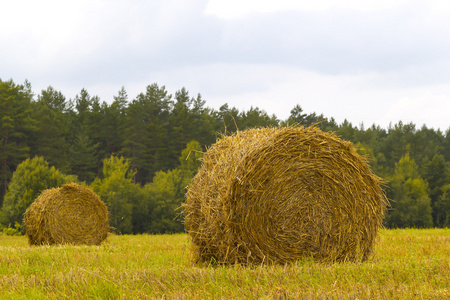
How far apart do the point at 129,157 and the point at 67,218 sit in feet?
143

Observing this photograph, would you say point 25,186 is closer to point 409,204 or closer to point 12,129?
point 12,129

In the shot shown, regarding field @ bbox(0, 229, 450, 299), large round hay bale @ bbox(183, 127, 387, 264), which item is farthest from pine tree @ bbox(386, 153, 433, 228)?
field @ bbox(0, 229, 450, 299)

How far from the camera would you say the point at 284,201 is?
285 inches

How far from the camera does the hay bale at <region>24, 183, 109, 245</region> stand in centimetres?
1484

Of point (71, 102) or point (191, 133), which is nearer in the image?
point (191, 133)

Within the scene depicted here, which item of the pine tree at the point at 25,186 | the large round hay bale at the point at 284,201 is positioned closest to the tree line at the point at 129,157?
the pine tree at the point at 25,186

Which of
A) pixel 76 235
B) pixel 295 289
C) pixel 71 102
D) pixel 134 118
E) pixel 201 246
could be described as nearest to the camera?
pixel 295 289

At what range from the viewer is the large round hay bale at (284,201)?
276 inches

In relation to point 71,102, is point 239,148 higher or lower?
lower

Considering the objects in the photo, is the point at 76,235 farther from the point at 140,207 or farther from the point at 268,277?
the point at 140,207

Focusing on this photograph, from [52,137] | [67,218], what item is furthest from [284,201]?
[52,137]

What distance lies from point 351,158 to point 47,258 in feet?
18.4

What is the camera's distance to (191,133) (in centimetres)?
6016

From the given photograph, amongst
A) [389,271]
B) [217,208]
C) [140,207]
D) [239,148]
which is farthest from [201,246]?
[140,207]
